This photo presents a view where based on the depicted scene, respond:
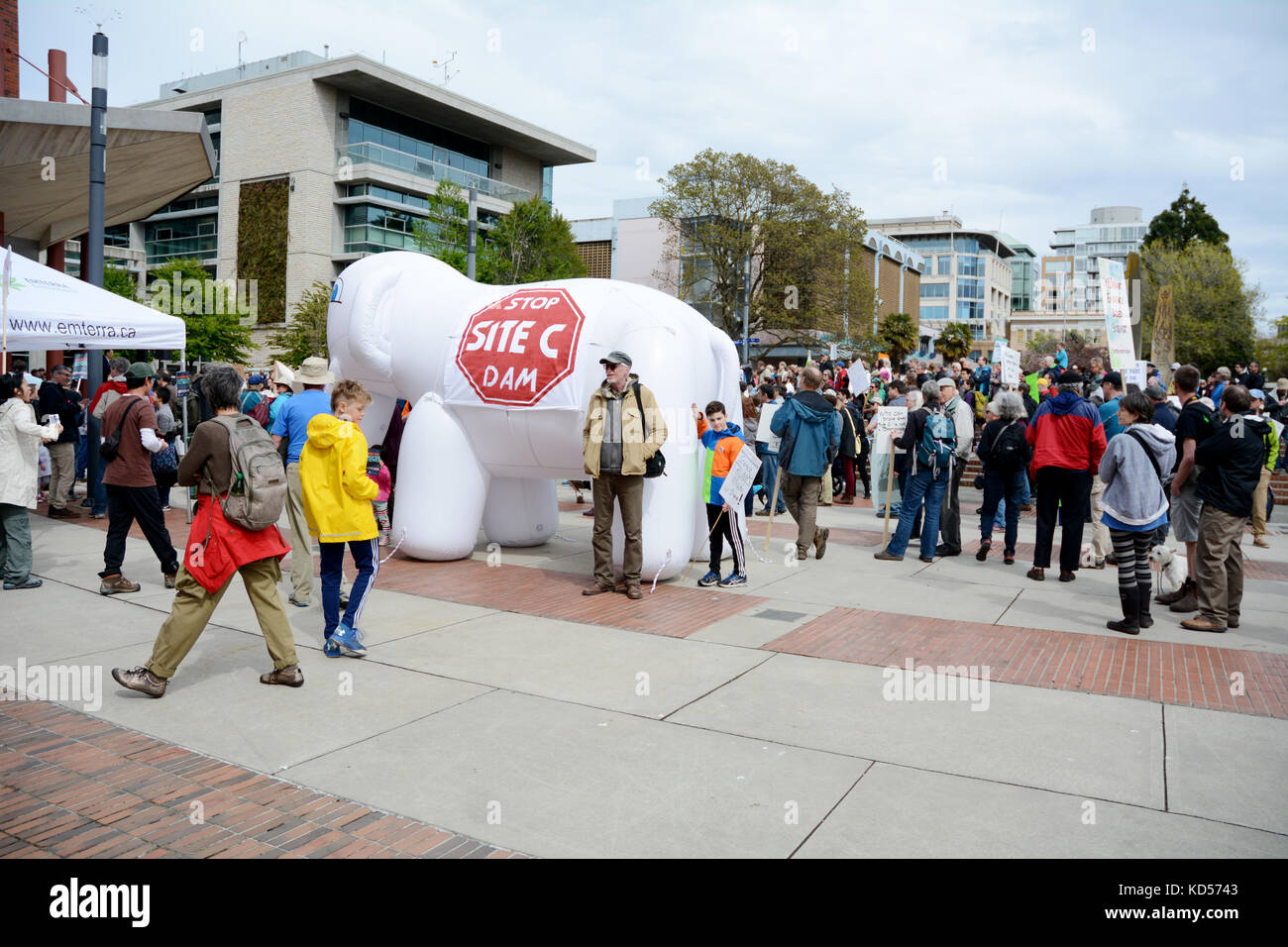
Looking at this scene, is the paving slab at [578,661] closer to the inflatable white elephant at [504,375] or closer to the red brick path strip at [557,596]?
the red brick path strip at [557,596]

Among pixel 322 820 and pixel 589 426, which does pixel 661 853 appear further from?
pixel 589 426

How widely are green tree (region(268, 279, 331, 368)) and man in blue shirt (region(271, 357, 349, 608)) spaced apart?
33.6 meters

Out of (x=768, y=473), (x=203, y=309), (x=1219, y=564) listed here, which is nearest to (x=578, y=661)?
(x=1219, y=564)

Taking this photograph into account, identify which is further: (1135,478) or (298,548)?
(298,548)

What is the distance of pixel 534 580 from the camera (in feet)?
26.6

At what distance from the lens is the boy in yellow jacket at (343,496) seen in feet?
18.1

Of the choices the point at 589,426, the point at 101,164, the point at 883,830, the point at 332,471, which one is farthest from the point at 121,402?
the point at 883,830

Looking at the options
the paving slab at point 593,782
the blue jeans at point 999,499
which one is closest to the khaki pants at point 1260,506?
the blue jeans at point 999,499

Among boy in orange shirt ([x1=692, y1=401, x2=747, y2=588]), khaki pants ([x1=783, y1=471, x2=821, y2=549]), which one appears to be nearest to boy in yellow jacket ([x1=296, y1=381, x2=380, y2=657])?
boy in orange shirt ([x1=692, y1=401, x2=747, y2=588])

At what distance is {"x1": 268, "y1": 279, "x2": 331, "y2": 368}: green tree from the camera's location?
132ft

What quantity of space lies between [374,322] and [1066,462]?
6.65 meters

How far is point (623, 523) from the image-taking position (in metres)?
7.54

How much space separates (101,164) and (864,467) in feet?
40.1

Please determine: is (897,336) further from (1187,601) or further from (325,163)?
(1187,601)
